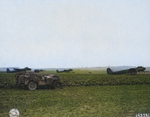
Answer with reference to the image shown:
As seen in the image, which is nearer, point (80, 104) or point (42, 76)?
point (80, 104)

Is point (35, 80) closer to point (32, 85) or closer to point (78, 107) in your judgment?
point (32, 85)

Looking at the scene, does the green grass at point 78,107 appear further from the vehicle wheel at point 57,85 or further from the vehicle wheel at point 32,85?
the vehicle wheel at point 57,85

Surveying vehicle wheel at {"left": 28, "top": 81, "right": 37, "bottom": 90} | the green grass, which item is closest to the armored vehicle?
vehicle wheel at {"left": 28, "top": 81, "right": 37, "bottom": 90}

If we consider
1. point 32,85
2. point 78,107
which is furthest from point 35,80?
point 78,107

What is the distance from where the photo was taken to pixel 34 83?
864 centimetres

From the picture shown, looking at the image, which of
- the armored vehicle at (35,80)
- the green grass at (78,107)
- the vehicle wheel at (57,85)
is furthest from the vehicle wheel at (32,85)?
the green grass at (78,107)

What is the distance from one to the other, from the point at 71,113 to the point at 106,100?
1.97 meters

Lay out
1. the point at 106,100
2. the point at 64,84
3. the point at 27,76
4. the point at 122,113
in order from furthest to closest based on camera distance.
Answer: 1. the point at 64,84
2. the point at 27,76
3. the point at 106,100
4. the point at 122,113

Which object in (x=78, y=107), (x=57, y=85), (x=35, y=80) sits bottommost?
(x=78, y=107)

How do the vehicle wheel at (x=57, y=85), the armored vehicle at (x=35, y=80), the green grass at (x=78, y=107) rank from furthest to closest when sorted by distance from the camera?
the vehicle wheel at (x=57, y=85), the armored vehicle at (x=35, y=80), the green grass at (x=78, y=107)

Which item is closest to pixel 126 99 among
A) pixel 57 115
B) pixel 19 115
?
pixel 57 115

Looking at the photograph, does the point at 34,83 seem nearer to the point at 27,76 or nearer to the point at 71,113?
the point at 27,76

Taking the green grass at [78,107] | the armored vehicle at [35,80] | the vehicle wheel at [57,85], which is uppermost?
the armored vehicle at [35,80]

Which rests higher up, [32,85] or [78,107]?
[32,85]
